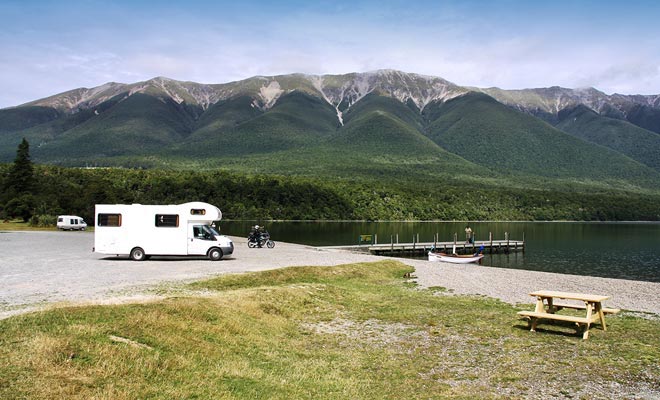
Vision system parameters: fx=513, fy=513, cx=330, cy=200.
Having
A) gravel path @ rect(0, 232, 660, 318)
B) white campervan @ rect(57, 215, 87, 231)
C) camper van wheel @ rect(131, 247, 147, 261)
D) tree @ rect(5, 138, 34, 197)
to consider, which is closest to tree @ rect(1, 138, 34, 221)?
tree @ rect(5, 138, 34, 197)

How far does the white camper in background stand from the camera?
29.7 m

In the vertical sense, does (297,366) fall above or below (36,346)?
below

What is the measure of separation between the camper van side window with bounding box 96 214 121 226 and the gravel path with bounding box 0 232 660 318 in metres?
2.14

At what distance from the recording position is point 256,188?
13450cm

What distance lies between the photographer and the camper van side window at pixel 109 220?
29656 millimetres

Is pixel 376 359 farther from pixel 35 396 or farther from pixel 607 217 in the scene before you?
pixel 607 217

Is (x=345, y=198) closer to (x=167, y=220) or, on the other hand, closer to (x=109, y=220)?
(x=167, y=220)

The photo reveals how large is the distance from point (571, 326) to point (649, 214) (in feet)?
584

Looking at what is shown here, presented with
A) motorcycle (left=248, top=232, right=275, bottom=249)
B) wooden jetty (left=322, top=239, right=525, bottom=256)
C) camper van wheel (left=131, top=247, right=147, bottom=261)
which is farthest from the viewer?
wooden jetty (left=322, top=239, right=525, bottom=256)

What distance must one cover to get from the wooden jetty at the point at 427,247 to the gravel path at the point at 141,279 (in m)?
21.9

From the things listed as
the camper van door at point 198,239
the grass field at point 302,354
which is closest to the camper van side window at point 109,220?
the camper van door at point 198,239

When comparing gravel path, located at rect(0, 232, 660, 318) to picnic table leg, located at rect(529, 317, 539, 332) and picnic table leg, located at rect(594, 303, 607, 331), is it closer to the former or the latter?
picnic table leg, located at rect(594, 303, 607, 331)

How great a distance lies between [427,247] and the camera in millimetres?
63406

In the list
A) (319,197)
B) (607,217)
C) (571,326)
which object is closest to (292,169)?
(319,197)
